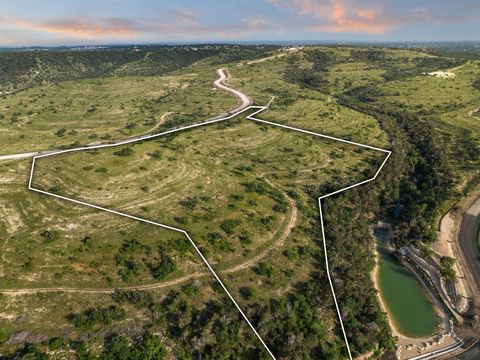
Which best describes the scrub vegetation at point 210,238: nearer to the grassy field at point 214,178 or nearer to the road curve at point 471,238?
the grassy field at point 214,178

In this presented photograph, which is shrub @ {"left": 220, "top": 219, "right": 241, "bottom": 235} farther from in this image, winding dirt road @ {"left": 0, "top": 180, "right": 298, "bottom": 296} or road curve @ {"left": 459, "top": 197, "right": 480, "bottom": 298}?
road curve @ {"left": 459, "top": 197, "right": 480, "bottom": 298}

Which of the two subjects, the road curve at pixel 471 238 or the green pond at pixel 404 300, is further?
the road curve at pixel 471 238

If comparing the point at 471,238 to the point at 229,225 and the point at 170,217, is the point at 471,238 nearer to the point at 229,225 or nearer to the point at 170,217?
the point at 229,225

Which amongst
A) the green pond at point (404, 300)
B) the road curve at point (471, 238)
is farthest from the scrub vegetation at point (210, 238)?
the road curve at point (471, 238)

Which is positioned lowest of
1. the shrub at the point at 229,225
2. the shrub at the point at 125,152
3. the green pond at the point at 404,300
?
the green pond at the point at 404,300

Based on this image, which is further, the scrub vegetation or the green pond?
the green pond

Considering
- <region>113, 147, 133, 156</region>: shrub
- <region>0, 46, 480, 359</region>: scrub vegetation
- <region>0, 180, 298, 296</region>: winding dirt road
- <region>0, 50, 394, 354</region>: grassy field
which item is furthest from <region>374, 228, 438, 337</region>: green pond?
<region>113, 147, 133, 156</region>: shrub

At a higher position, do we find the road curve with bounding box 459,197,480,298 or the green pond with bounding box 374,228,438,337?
the road curve with bounding box 459,197,480,298

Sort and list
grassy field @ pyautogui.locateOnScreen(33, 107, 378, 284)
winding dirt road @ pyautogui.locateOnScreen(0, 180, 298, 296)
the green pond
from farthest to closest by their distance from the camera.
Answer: grassy field @ pyautogui.locateOnScreen(33, 107, 378, 284)
the green pond
winding dirt road @ pyautogui.locateOnScreen(0, 180, 298, 296)
